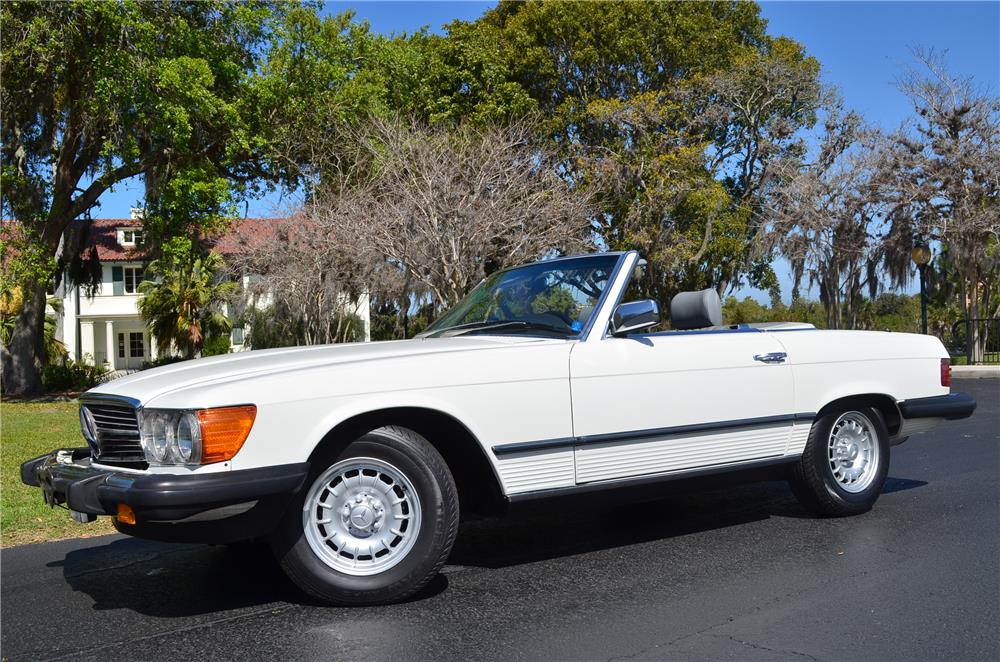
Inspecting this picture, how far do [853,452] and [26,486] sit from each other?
7208mm

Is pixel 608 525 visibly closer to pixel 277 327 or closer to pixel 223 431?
pixel 223 431

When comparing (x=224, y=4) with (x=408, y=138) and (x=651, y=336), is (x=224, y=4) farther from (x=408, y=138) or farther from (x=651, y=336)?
(x=651, y=336)

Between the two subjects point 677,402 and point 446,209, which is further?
point 446,209

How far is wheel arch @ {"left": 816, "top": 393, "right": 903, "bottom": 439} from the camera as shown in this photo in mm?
5953

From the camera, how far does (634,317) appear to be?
5.09 m

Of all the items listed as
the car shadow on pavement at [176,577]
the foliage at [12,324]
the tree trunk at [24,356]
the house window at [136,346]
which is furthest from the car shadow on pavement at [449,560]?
the house window at [136,346]

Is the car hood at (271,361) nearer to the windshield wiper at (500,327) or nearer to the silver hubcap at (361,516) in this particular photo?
the windshield wiper at (500,327)

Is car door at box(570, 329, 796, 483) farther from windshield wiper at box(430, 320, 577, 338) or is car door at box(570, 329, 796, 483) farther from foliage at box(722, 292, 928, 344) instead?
foliage at box(722, 292, 928, 344)

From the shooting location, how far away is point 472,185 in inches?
874

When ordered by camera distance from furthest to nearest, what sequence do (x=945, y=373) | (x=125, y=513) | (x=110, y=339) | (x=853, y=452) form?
1. (x=110, y=339)
2. (x=945, y=373)
3. (x=853, y=452)
4. (x=125, y=513)

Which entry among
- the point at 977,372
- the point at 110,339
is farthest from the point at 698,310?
the point at 110,339

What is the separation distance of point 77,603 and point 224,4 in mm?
19649

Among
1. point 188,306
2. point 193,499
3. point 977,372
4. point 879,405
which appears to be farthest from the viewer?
point 188,306

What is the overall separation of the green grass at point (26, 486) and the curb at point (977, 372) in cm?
1984
